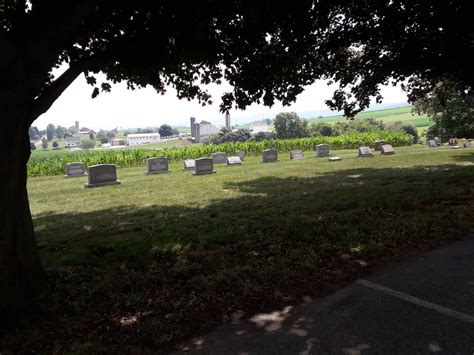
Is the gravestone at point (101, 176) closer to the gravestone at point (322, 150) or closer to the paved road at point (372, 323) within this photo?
the paved road at point (372, 323)

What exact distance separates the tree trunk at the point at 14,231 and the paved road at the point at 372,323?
2.27m

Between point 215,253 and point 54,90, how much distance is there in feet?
12.1

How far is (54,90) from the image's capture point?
16.8 ft

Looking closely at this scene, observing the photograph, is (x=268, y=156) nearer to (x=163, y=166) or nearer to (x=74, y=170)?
(x=163, y=166)

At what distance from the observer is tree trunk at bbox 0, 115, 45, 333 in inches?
169

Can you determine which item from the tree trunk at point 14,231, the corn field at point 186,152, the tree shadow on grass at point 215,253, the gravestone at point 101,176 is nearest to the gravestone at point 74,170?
the corn field at point 186,152

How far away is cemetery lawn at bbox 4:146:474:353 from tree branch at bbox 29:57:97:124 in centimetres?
248

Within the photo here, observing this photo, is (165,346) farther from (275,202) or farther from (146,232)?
(275,202)

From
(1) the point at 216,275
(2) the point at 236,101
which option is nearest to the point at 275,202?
(2) the point at 236,101

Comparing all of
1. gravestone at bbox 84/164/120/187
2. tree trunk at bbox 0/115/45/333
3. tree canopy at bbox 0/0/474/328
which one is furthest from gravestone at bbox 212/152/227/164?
tree trunk at bbox 0/115/45/333

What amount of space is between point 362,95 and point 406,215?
7.91 meters

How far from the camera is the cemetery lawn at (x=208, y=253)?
4254mm

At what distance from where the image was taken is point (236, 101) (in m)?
10.4

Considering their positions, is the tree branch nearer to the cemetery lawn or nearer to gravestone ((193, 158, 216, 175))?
the cemetery lawn
